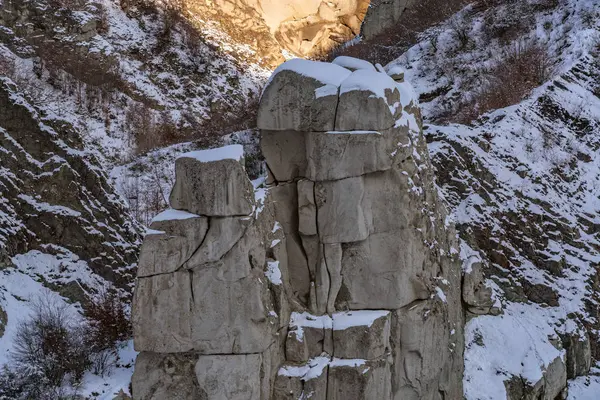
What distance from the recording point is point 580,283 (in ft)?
55.9

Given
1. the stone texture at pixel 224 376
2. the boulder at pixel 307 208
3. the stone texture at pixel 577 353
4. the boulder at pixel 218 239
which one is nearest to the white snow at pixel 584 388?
the stone texture at pixel 577 353

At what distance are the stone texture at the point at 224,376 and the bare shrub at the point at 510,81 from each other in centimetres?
1345

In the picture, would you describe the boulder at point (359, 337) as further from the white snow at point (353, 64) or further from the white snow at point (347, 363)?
the white snow at point (353, 64)

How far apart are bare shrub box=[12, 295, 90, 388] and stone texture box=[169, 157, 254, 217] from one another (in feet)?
12.2

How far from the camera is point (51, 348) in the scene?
12008mm

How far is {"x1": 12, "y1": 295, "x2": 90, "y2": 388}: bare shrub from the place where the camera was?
1150cm

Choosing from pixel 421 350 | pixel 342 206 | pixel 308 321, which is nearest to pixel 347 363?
pixel 308 321

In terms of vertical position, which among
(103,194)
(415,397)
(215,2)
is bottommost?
(415,397)

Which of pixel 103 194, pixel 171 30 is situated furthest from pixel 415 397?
pixel 171 30

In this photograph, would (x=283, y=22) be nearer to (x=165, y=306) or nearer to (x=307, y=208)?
(x=307, y=208)

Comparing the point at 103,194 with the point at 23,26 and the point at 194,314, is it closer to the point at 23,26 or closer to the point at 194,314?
the point at 194,314

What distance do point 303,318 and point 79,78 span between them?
21.5m

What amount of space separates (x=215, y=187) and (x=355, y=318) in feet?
9.88

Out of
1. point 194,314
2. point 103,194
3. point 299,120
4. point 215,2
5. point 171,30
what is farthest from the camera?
point 215,2
